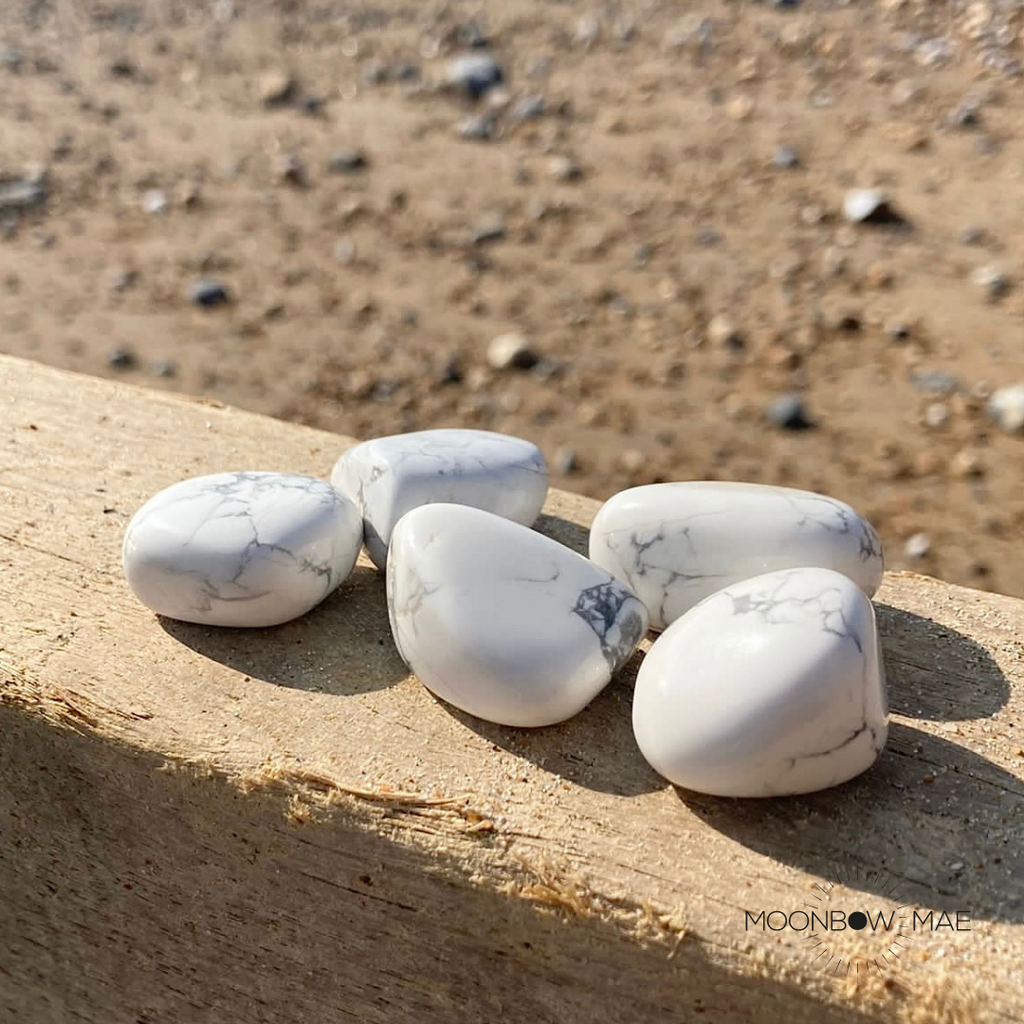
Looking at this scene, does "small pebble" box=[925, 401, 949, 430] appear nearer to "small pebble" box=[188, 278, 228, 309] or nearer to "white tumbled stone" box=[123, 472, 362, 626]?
"white tumbled stone" box=[123, 472, 362, 626]

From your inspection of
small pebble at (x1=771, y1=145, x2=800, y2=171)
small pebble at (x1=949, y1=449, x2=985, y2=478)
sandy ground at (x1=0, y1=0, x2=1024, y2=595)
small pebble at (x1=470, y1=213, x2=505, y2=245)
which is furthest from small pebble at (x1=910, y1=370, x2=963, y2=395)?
small pebble at (x1=470, y1=213, x2=505, y2=245)

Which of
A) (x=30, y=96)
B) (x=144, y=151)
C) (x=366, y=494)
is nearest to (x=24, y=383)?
(x=366, y=494)

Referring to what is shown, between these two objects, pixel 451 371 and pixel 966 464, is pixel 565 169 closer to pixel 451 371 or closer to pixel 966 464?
pixel 451 371

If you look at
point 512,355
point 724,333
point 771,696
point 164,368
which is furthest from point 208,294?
point 771,696

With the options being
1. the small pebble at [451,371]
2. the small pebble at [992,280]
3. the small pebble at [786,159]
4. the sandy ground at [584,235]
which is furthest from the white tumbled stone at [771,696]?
the small pebble at [786,159]

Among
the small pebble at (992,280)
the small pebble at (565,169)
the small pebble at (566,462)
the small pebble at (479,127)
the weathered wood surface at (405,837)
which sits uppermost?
the weathered wood surface at (405,837)

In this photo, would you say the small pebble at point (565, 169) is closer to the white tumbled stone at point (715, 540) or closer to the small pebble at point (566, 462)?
the small pebble at point (566, 462)
